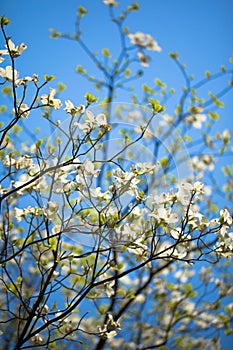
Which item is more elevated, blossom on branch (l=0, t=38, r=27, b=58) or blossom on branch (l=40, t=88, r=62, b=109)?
blossom on branch (l=0, t=38, r=27, b=58)

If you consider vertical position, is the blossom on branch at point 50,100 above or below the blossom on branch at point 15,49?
below

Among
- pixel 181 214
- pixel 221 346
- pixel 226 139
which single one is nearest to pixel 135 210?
pixel 181 214

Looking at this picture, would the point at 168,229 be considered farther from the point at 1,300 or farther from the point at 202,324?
the point at 202,324

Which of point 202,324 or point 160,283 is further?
point 202,324

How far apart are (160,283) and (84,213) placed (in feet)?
3.91

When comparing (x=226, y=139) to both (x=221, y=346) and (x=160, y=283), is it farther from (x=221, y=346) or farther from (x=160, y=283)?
(x=221, y=346)

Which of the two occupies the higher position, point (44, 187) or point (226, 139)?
point (226, 139)

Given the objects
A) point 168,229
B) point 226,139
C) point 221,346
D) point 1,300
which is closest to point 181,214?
point 168,229

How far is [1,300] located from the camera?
165 cm

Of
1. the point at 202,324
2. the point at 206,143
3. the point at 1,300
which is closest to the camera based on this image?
the point at 1,300

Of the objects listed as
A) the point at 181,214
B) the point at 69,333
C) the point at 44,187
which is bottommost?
the point at 69,333

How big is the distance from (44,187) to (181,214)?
26 centimetres

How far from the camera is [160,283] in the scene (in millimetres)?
1849

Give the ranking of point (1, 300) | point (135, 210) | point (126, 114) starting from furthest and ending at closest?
1. point (1, 300)
2. point (126, 114)
3. point (135, 210)
